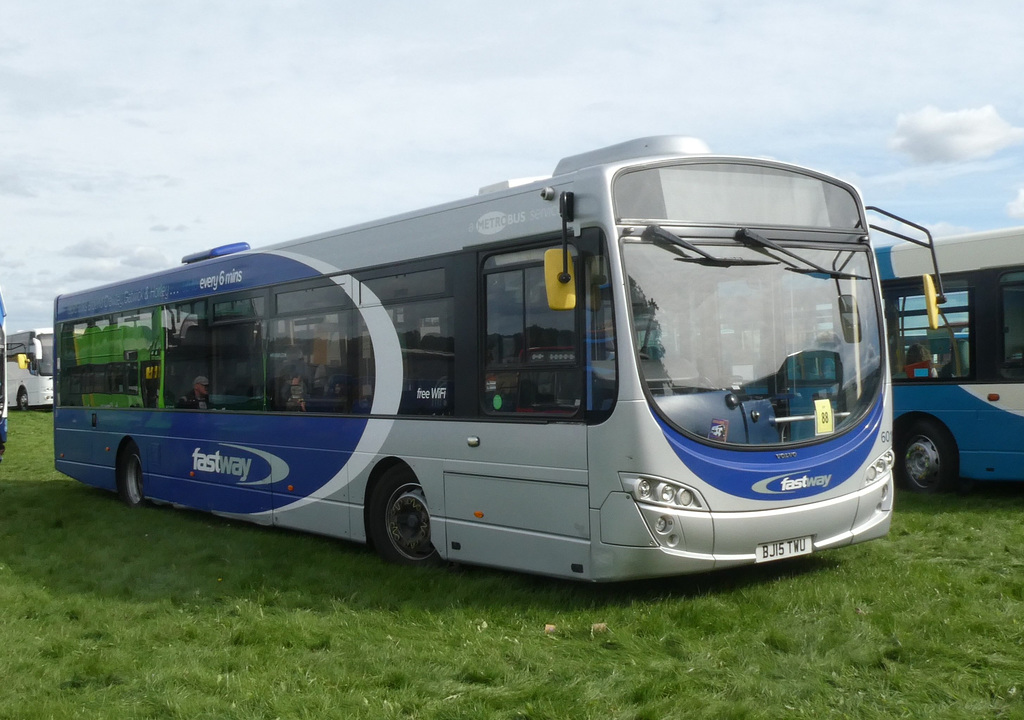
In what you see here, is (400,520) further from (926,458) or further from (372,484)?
(926,458)

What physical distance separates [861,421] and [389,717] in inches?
175

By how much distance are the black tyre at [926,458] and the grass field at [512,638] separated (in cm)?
251

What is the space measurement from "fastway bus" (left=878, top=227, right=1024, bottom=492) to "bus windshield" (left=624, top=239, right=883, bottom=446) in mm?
4541

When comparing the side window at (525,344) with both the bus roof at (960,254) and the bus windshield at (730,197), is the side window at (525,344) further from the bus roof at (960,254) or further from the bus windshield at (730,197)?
the bus roof at (960,254)

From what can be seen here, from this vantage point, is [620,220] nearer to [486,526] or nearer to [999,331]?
[486,526]

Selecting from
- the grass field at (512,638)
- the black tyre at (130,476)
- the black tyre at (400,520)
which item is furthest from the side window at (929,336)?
the black tyre at (130,476)

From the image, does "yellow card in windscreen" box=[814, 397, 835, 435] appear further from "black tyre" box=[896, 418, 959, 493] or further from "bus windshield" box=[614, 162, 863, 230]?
"black tyre" box=[896, 418, 959, 493]

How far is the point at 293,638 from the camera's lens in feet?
23.3

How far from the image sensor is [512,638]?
6863 millimetres

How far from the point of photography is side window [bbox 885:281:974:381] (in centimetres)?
1258

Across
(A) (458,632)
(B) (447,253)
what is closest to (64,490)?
(B) (447,253)

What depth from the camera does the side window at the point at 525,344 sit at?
7852mm

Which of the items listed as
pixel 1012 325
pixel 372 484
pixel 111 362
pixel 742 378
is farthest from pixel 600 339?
pixel 111 362

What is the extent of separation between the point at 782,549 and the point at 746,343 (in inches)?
56.6
